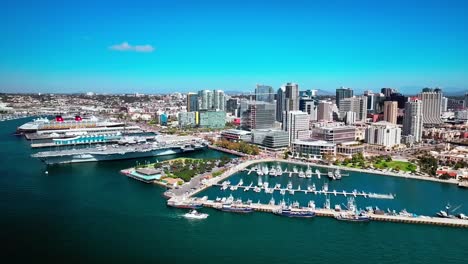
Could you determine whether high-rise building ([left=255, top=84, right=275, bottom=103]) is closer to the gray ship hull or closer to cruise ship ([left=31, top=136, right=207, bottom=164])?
cruise ship ([left=31, top=136, right=207, bottom=164])

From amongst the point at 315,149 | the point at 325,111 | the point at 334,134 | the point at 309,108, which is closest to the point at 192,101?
the point at 309,108

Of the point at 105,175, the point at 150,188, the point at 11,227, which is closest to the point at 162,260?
the point at 11,227

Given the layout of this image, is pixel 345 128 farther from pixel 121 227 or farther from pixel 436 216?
pixel 121 227

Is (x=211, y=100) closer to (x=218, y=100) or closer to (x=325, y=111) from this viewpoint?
(x=218, y=100)

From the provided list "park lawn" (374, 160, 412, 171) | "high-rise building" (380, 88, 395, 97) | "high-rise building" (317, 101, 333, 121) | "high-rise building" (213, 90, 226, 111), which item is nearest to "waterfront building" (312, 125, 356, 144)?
"park lawn" (374, 160, 412, 171)

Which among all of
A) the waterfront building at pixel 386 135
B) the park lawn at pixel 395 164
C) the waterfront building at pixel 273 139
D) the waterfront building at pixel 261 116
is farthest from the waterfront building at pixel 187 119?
the park lawn at pixel 395 164

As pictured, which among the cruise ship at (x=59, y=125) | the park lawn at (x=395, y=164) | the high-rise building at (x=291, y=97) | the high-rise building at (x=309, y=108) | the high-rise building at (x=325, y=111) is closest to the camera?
the park lawn at (x=395, y=164)

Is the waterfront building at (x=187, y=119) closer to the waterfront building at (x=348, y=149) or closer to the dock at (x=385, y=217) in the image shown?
the waterfront building at (x=348, y=149)
